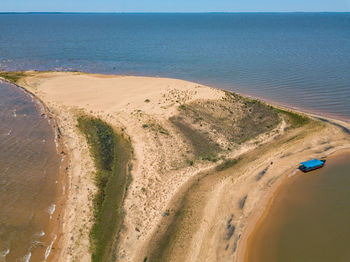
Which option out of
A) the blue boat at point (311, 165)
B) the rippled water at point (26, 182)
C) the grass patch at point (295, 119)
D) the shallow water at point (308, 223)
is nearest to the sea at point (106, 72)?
the rippled water at point (26, 182)

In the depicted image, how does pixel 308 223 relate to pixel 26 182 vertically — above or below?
above

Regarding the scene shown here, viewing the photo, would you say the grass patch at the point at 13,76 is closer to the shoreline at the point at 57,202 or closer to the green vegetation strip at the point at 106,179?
the shoreline at the point at 57,202

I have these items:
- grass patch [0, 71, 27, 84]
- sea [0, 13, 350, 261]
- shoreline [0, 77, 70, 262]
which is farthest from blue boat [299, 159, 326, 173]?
grass patch [0, 71, 27, 84]

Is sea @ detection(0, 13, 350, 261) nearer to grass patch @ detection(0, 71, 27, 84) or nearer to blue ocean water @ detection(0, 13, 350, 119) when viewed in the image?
blue ocean water @ detection(0, 13, 350, 119)

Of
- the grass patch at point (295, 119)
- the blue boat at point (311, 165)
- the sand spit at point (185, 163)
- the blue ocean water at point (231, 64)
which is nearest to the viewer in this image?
the sand spit at point (185, 163)

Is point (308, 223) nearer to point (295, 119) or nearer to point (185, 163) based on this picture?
point (185, 163)

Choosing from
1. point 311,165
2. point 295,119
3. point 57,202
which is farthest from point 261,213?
point 295,119

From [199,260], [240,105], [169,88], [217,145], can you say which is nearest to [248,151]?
[217,145]
